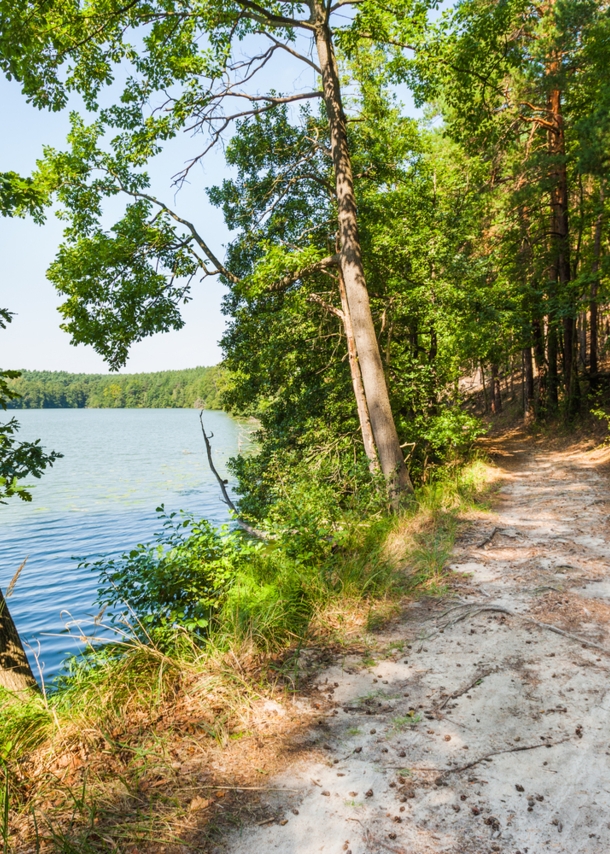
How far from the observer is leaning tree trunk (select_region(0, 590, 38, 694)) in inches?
148

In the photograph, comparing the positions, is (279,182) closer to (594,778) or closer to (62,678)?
(62,678)

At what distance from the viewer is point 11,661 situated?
3.83 metres

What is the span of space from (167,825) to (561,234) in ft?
49.8

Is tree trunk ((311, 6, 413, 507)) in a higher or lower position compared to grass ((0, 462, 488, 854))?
higher

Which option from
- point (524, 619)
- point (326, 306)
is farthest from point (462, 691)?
point (326, 306)

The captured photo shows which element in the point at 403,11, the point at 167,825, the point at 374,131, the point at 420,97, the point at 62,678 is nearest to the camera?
the point at 167,825

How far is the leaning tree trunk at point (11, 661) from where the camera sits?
3756mm

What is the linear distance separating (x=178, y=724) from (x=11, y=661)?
1599mm

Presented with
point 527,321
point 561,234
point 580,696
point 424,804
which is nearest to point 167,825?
point 424,804

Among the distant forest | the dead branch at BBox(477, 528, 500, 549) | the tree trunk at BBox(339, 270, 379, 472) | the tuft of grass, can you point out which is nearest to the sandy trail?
the tuft of grass

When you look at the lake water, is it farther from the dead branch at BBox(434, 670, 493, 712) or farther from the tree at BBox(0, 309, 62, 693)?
the dead branch at BBox(434, 670, 493, 712)

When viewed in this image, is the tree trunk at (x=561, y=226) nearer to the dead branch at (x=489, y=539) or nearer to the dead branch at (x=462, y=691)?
the dead branch at (x=489, y=539)

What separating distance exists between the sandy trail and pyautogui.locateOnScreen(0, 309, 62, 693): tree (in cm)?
222

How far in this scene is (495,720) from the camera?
3.05 metres
